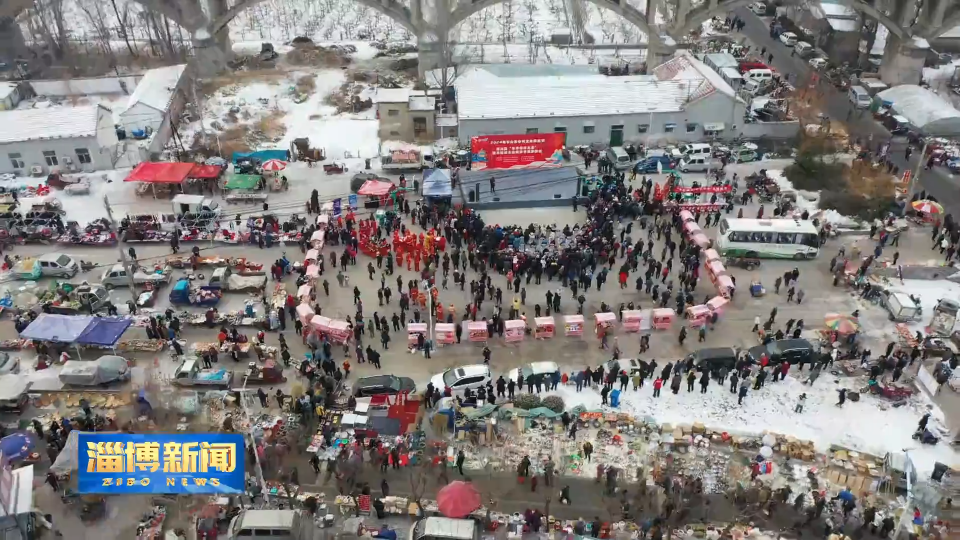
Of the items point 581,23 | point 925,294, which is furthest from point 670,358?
point 581,23

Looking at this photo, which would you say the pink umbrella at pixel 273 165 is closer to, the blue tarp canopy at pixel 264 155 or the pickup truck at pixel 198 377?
the blue tarp canopy at pixel 264 155

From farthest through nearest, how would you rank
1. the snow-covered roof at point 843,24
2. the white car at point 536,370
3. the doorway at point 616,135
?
the snow-covered roof at point 843,24 < the doorway at point 616,135 < the white car at point 536,370

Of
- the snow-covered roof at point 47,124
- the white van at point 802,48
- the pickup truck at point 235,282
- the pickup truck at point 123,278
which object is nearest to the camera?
the pickup truck at point 235,282

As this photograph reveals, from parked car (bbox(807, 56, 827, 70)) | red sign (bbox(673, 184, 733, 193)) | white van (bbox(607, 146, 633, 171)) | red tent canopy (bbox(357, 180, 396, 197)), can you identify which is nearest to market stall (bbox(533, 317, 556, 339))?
red tent canopy (bbox(357, 180, 396, 197))

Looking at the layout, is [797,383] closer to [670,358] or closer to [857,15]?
[670,358]

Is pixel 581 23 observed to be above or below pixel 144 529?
above

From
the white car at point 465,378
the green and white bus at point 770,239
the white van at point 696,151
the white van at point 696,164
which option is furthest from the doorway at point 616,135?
the white car at point 465,378

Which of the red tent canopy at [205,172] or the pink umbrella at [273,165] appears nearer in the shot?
the pink umbrella at [273,165]
